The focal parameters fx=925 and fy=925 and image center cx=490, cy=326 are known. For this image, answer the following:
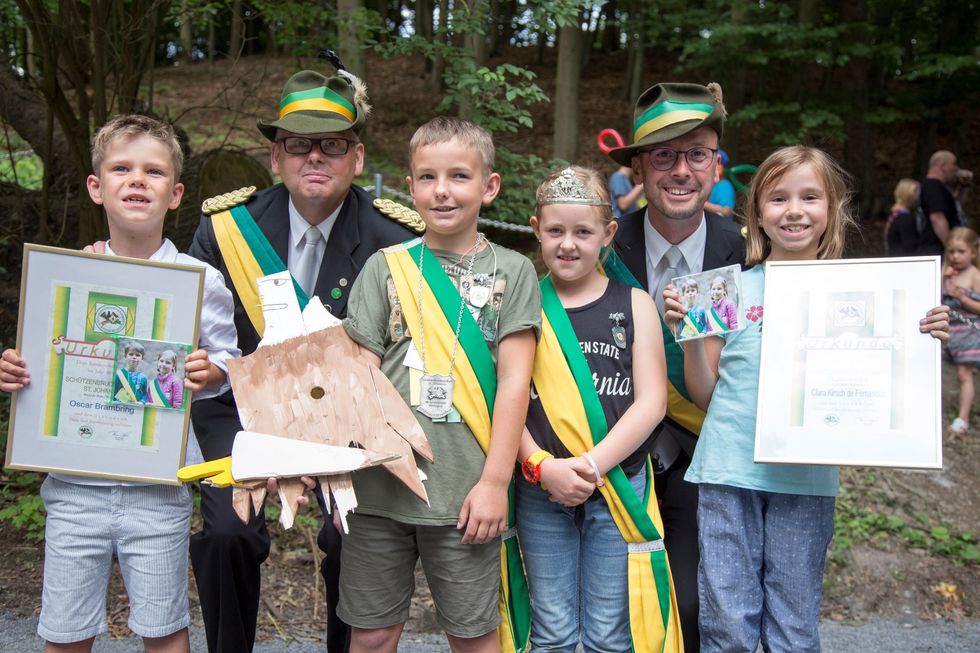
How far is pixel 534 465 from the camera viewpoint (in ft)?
9.75

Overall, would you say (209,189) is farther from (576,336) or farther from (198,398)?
(576,336)

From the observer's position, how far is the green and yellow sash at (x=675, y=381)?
3396mm

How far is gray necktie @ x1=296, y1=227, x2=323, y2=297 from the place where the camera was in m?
3.64

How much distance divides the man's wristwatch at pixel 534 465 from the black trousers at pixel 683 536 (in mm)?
658

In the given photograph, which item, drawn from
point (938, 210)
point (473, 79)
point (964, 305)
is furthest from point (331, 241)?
point (938, 210)

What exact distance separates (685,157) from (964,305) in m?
6.16

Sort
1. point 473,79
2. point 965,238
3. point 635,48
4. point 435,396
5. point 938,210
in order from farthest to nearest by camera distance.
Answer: point 635,48 → point 938,210 → point 965,238 → point 473,79 → point 435,396

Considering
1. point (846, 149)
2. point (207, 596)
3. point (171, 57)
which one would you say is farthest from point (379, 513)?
point (171, 57)

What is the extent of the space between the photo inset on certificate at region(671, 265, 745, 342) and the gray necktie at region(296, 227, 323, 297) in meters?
1.48

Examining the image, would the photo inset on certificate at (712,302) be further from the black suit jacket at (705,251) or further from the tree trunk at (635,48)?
the tree trunk at (635,48)

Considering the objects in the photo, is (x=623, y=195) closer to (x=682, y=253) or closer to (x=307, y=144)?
(x=682, y=253)

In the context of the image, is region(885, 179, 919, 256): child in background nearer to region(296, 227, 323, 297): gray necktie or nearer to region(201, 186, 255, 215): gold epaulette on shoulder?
region(296, 227, 323, 297): gray necktie

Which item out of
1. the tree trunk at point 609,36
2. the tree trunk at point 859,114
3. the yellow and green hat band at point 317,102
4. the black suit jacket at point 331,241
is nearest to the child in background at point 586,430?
the black suit jacket at point 331,241

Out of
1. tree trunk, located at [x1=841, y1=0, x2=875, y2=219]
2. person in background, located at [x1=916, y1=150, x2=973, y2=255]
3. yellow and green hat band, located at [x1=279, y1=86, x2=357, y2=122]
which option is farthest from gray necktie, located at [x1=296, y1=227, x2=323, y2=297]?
tree trunk, located at [x1=841, y1=0, x2=875, y2=219]
